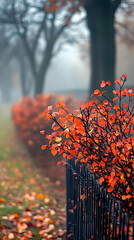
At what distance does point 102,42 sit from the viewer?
1182cm

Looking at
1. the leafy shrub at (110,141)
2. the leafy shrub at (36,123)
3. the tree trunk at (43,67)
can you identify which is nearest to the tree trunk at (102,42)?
the leafy shrub at (36,123)

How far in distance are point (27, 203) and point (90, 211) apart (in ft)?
12.3

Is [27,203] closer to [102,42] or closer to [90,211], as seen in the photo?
[90,211]

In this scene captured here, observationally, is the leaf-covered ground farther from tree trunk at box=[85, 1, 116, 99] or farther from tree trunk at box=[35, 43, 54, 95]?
tree trunk at box=[35, 43, 54, 95]

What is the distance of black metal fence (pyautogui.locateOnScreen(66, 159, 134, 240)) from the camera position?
9.85 feet

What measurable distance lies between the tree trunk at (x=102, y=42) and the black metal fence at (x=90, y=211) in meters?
7.63

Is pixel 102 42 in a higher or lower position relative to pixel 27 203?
higher

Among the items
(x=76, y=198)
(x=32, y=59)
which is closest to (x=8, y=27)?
(x=32, y=59)

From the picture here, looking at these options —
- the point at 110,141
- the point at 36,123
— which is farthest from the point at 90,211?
the point at 36,123

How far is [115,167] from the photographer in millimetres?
3396

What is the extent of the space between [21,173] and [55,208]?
416 cm

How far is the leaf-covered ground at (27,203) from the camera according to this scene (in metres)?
5.21

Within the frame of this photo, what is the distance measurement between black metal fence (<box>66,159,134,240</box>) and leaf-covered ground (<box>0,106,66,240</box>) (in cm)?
82

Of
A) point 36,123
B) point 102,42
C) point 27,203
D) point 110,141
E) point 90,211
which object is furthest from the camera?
point 36,123
